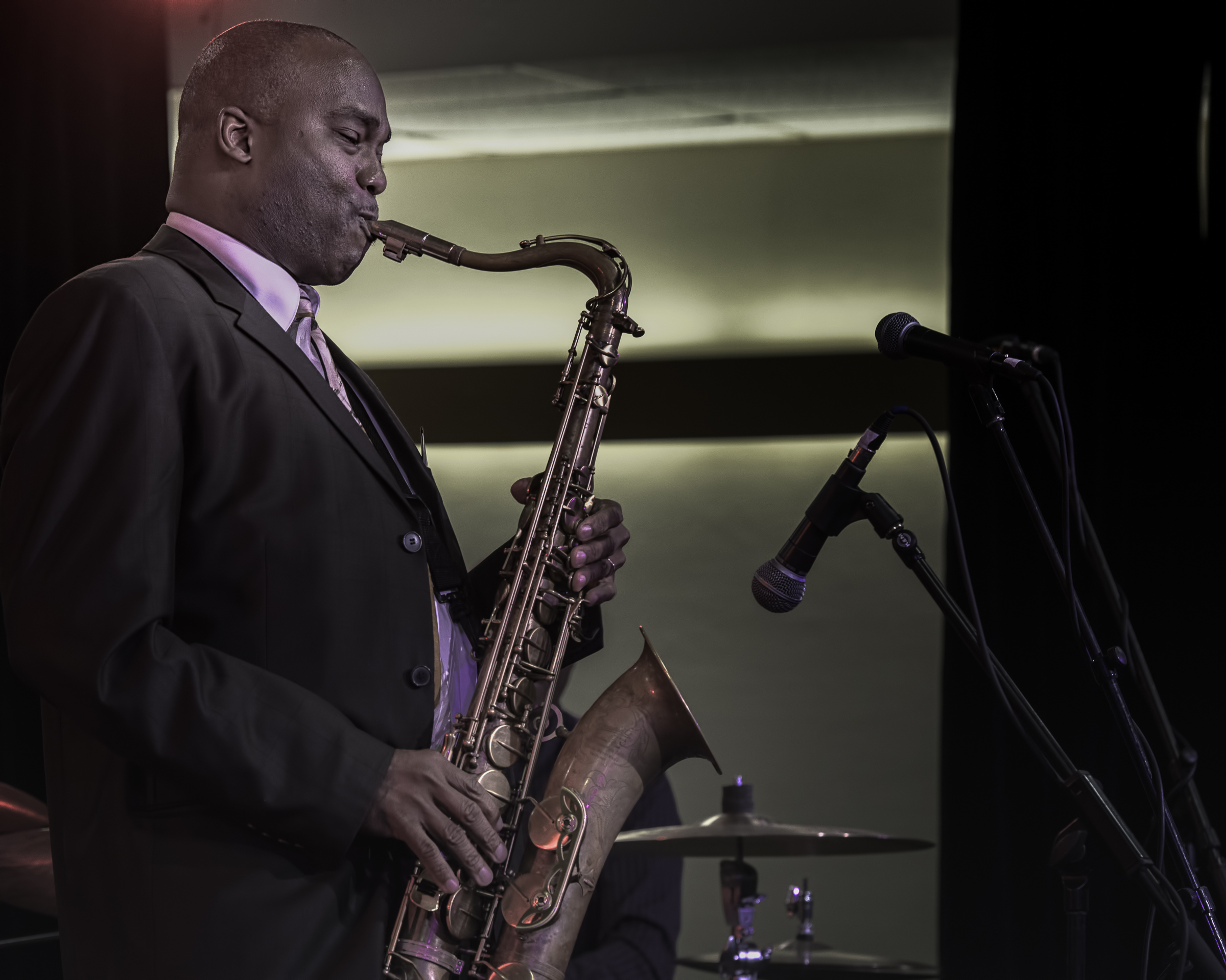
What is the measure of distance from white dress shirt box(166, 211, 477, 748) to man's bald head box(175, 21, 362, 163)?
0.49 ft

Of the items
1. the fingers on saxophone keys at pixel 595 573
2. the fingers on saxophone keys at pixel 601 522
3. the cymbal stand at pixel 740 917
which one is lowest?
A: the cymbal stand at pixel 740 917

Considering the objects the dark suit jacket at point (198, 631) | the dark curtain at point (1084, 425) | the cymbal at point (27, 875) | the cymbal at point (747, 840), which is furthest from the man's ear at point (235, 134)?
the dark curtain at point (1084, 425)

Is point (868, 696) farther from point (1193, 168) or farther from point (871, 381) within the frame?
point (1193, 168)

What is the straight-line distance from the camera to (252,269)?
1715 mm

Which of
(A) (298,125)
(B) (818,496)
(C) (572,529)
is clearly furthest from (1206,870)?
(A) (298,125)

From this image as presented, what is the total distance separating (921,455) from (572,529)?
9.40ft

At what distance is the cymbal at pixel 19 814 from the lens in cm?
240

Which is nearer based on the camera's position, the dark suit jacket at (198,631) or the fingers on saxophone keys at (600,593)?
the dark suit jacket at (198,631)

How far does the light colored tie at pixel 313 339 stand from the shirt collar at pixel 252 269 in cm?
4

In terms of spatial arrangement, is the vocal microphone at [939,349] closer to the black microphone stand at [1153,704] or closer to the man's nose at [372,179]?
the black microphone stand at [1153,704]

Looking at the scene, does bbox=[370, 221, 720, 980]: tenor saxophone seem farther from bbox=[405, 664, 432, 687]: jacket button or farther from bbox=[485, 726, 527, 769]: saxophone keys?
bbox=[405, 664, 432, 687]: jacket button

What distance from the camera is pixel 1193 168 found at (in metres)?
3.67

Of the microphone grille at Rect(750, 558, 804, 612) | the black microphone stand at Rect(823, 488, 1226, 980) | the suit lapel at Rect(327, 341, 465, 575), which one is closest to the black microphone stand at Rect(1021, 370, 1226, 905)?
the black microphone stand at Rect(823, 488, 1226, 980)

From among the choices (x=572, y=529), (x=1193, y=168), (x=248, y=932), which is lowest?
(x=248, y=932)
